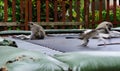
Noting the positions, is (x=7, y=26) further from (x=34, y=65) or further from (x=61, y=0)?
(x=34, y=65)

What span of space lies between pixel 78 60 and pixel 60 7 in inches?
252

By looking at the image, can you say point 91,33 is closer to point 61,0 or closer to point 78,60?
point 78,60

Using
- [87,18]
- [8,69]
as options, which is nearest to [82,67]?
[8,69]

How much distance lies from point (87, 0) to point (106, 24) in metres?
3.62

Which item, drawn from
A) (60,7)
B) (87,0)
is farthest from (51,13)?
(87,0)

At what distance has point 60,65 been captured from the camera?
123 centimetres

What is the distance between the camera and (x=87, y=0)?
7.29m

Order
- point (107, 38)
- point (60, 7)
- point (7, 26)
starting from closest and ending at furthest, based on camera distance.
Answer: point (107, 38) < point (7, 26) < point (60, 7)

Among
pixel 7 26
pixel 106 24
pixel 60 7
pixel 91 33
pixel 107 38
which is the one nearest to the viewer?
pixel 91 33

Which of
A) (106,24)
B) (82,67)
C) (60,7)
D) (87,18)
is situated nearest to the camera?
(82,67)

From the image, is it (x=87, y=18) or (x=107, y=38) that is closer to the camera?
(x=107, y=38)

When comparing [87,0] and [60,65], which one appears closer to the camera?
[60,65]

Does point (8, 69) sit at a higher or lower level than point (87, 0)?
lower

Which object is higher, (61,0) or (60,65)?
(61,0)
